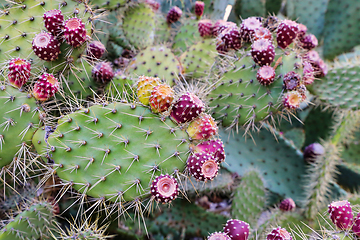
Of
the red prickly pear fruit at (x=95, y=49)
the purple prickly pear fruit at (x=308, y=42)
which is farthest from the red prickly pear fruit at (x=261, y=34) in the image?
the red prickly pear fruit at (x=95, y=49)

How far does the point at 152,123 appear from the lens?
3.45ft

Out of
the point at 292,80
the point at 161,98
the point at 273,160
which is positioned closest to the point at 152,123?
the point at 161,98

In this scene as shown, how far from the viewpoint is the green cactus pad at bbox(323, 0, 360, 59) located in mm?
2604

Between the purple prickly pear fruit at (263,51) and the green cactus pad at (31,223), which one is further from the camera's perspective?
the purple prickly pear fruit at (263,51)

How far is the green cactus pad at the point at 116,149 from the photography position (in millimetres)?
1021

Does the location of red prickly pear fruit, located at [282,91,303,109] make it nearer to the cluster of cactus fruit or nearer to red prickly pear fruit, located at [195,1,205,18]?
the cluster of cactus fruit

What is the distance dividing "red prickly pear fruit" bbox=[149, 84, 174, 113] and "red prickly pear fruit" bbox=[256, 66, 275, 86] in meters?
0.56

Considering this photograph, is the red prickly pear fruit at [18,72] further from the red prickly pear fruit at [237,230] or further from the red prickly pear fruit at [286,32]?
the red prickly pear fruit at [286,32]

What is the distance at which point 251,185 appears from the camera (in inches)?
69.0

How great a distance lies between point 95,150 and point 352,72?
5.61 ft

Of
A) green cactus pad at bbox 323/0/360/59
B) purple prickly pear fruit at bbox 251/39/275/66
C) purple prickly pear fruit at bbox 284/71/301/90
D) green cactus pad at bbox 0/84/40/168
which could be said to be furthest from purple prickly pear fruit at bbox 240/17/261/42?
green cactus pad at bbox 323/0/360/59

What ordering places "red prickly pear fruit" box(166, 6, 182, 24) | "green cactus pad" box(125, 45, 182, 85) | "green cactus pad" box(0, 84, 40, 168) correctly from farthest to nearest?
"red prickly pear fruit" box(166, 6, 182, 24) → "green cactus pad" box(125, 45, 182, 85) → "green cactus pad" box(0, 84, 40, 168)

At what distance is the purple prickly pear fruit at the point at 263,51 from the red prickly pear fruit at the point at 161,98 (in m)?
0.57

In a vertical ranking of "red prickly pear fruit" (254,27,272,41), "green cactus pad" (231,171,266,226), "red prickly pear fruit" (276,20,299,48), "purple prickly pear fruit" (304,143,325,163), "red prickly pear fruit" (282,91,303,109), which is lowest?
"green cactus pad" (231,171,266,226)
